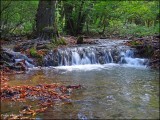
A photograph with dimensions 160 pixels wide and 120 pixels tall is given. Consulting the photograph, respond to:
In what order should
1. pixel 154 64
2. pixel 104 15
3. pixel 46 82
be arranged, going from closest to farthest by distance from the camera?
pixel 46 82 < pixel 154 64 < pixel 104 15

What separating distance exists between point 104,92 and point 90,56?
21.5 ft

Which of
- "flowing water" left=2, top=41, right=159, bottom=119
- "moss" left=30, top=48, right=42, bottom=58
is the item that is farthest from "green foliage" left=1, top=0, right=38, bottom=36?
"flowing water" left=2, top=41, right=159, bottom=119

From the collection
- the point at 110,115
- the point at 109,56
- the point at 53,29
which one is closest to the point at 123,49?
the point at 109,56

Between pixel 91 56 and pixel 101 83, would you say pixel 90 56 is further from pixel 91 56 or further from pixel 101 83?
pixel 101 83

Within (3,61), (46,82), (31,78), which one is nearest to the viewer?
(46,82)

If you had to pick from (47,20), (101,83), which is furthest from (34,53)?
(101,83)

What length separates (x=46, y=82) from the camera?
994 centimetres

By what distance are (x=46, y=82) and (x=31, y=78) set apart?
0.86 meters

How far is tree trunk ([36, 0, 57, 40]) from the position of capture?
16.3 metres

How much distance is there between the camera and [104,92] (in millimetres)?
8602

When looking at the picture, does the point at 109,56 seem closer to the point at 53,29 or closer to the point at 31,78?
the point at 53,29

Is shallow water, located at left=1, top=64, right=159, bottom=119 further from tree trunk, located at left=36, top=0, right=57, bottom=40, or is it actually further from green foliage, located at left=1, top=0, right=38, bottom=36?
green foliage, located at left=1, top=0, right=38, bottom=36

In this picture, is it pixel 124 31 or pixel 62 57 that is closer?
pixel 62 57

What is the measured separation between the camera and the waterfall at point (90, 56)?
14370 mm
